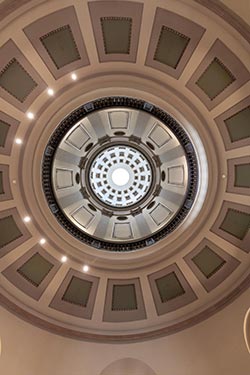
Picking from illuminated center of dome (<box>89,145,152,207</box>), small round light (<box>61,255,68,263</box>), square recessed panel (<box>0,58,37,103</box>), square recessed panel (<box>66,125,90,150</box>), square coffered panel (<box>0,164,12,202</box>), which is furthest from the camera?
illuminated center of dome (<box>89,145,152,207</box>)

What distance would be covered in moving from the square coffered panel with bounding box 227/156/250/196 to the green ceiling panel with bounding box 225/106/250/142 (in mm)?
565

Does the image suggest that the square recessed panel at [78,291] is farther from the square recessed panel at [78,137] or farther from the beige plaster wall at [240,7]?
the beige plaster wall at [240,7]

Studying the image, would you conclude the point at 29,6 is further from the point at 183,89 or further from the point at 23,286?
the point at 23,286

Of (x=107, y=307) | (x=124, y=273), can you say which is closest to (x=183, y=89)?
(x=124, y=273)

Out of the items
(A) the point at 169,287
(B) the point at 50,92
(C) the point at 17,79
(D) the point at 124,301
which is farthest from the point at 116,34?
(D) the point at 124,301

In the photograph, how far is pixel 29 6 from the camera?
767cm

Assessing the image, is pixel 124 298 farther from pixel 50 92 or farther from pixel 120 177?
pixel 50 92

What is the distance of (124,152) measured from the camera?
42.0 ft

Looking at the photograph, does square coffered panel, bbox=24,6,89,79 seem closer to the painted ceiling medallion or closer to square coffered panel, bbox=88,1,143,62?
square coffered panel, bbox=88,1,143,62

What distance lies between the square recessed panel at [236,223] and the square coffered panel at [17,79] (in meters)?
5.70

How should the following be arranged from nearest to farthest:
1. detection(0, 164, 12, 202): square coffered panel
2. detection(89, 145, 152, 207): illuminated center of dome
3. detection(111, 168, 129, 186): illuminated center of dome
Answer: detection(0, 164, 12, 202): square coffered panel
detection(89, 145, 152, 207): illuminated center of dome
detection(111, 168, 129, 186): illuminated center of dome

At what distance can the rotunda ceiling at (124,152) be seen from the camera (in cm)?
828

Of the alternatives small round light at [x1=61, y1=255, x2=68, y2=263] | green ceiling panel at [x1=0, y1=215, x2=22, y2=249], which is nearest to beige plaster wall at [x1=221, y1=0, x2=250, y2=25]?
green ceiling panel at [x1=0, y1=215, x2=22, y2=249]

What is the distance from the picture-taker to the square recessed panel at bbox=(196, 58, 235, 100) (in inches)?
340
